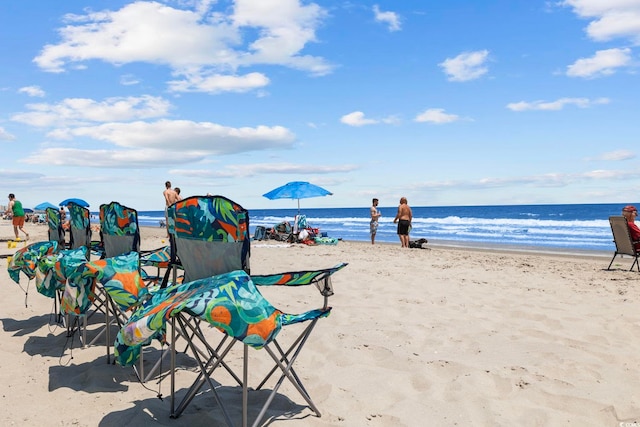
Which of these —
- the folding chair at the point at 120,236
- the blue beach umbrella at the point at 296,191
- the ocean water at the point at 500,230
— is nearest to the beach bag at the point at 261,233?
the blue beach umbrella at the point at 296,191

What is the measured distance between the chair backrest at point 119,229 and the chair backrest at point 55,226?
1.30 m

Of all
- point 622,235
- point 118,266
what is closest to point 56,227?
point 118,266

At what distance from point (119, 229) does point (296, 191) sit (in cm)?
1275

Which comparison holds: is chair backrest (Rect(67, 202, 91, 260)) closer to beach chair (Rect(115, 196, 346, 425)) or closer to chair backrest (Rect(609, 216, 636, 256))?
beach chair (Rect(115, 196, 346, 425))

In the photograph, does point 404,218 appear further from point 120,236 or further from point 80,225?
point 120,236

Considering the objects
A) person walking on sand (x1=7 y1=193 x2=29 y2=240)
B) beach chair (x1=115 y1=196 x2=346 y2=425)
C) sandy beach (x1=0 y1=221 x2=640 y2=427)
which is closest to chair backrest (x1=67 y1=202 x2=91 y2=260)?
sandy beach (x1=0 y1=221 x2=640 y2=427)

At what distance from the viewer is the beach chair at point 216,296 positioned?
2.23m

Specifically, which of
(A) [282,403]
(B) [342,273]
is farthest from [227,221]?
(B) [342,273]

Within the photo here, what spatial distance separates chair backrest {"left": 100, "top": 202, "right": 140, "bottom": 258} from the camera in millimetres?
3541

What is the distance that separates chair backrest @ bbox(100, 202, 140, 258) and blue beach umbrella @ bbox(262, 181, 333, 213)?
40.1 feet

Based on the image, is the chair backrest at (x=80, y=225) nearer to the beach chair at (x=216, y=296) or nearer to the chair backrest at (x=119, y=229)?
the chair backrest at (x=119, y=229)

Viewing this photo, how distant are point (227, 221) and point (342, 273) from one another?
520 centimetres

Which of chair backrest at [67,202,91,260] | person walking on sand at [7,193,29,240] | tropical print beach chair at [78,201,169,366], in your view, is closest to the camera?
tropical print beach chair at [78,201,169,366]

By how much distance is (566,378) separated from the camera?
326 centimetres
